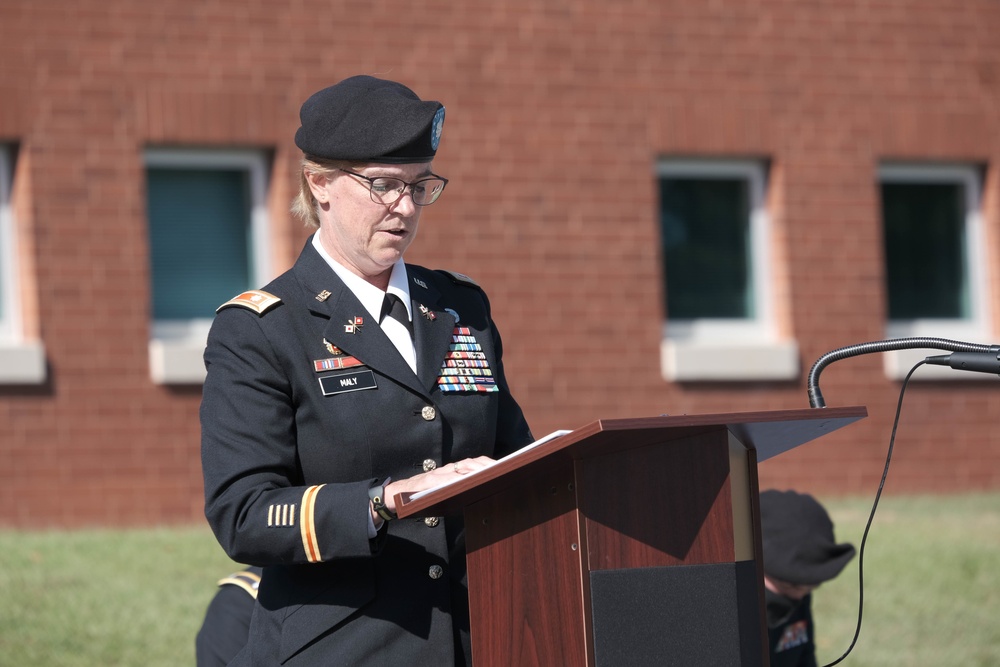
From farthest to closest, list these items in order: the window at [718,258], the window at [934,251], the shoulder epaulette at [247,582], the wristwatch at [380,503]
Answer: the window at [934,251], the window at [718,258], the shoulder epaulette at [247,582], the wristwatch at [380,503]

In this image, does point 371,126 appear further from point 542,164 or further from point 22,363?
point 542,164

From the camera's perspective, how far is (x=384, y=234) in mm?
2947

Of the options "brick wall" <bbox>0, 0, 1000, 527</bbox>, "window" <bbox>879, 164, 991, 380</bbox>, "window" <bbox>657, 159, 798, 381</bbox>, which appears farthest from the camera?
"window" <bbox>879, 164, 991, 380</bbox>

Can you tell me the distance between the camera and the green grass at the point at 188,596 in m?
6.27

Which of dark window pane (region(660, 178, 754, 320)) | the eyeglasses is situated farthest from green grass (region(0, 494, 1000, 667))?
the eyeglasses

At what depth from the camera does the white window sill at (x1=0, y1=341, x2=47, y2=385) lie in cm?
865

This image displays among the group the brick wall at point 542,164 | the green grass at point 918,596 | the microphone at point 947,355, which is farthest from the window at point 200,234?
the microphone at point 947,355

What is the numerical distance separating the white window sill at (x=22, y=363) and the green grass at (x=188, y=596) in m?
0.98

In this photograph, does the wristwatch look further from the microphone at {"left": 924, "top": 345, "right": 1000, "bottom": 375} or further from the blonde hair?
the microphone at {"left": 924, "top": 345, "right": 1000, "bottom": 375}

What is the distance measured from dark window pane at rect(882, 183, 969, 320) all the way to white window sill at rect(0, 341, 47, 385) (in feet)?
Result: 19.9

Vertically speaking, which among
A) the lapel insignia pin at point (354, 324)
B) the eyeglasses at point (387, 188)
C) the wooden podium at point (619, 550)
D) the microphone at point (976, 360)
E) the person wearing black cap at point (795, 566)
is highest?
the eyeglasses at point (387, 188)

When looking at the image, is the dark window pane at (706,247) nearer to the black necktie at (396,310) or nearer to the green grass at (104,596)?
the green grass at (104,596)

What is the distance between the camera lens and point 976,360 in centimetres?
287

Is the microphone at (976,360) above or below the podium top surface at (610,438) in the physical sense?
above
